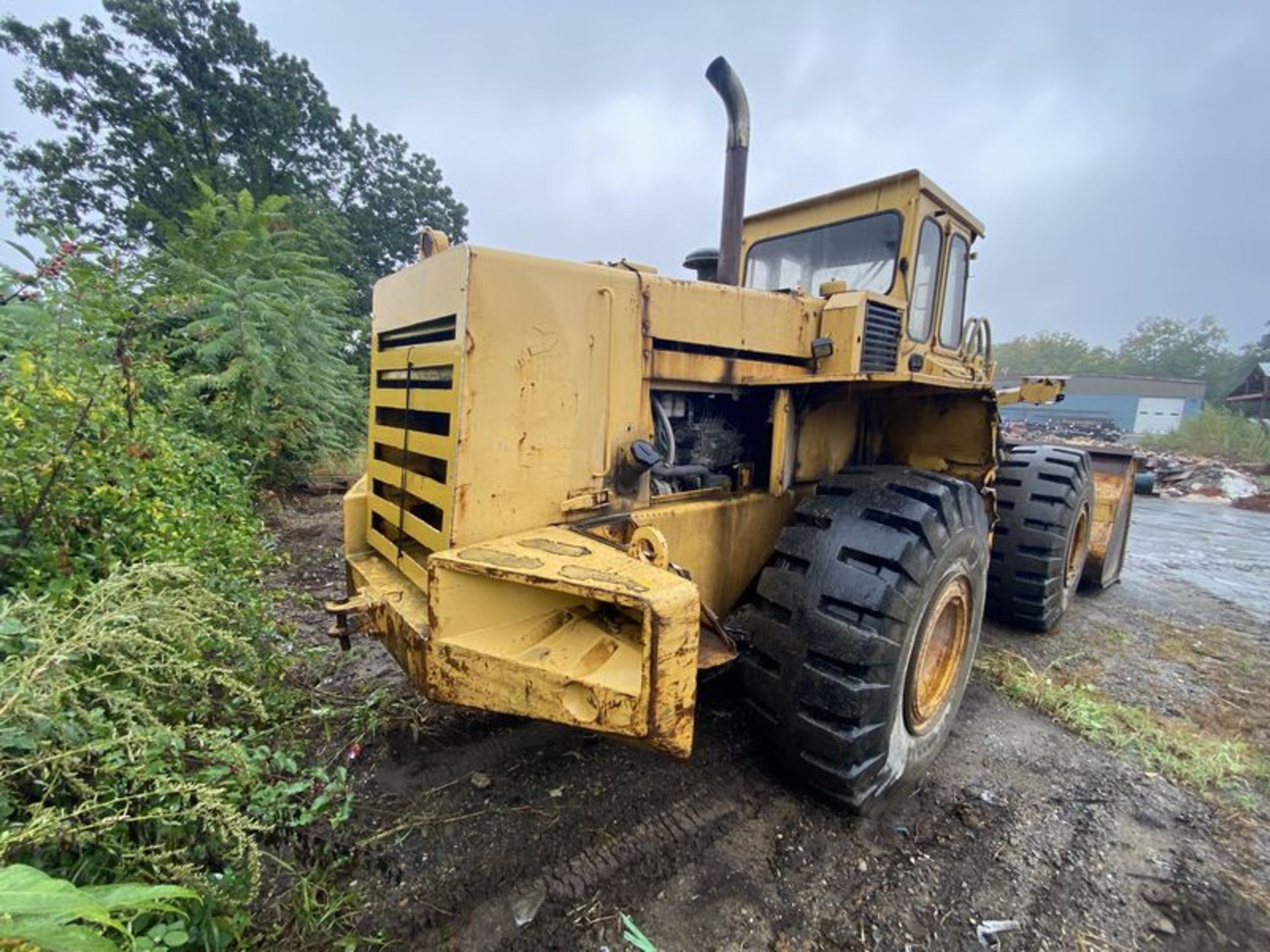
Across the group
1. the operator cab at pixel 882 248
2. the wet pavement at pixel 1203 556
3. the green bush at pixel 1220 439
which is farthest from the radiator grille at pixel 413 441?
the green bush at pixel 1220 439

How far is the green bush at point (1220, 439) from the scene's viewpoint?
18.9 meters

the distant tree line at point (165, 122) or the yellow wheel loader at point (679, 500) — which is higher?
the distant tree line at point (165, 122)

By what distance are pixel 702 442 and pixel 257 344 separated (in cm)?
608

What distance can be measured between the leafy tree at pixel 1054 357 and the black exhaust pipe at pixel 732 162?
220 ft

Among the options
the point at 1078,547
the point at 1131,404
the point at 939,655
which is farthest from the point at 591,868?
the point at 1131,404

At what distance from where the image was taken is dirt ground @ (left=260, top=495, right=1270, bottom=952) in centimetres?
184

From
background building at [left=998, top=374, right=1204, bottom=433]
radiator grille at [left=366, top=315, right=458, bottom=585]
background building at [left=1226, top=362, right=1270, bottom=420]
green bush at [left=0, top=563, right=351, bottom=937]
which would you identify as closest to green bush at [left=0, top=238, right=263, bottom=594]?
green bush at [left=0, top=563, right=351, bottom=937]

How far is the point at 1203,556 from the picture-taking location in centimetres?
750

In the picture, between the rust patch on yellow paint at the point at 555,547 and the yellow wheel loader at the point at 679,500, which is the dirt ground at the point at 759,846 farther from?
the rust patch on yellow paint at the point at 555,547

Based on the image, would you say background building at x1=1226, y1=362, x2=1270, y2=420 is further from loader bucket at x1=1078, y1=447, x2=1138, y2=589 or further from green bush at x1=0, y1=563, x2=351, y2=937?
green bush at x1=0, y1=563, x2=351, y2=937

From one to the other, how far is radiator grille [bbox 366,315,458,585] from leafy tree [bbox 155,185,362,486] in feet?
11.9

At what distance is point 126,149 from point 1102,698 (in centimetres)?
2328

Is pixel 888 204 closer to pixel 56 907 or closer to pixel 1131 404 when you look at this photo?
pixel 56 907

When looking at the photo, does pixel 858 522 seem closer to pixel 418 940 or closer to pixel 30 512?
pixel 418 940
